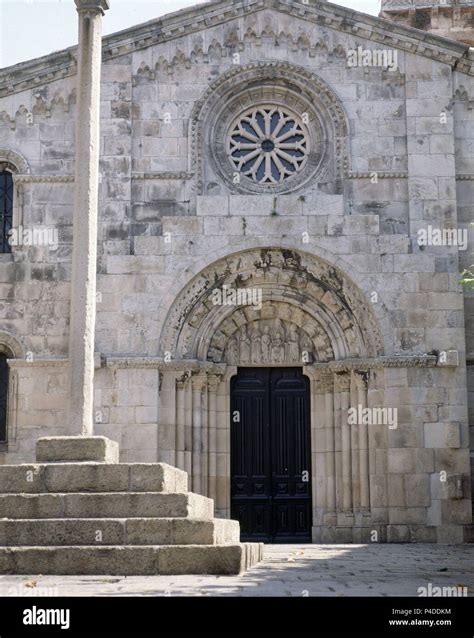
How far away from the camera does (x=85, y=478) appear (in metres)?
12.7

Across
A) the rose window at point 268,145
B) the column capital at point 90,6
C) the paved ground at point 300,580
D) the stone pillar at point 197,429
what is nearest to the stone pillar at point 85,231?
the column capital at point 90,6

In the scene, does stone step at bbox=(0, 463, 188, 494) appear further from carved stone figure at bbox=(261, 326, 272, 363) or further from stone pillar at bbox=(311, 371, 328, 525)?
carved stone figure at bbox=(261, 326, 272, 363)

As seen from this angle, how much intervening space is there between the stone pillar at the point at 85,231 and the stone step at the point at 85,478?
1.15 m

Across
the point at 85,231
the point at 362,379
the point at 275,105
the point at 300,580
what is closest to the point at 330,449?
the point at 362,379

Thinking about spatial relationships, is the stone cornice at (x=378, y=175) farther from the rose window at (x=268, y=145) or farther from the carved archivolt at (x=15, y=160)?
the carved archivolt at (x=15, y=160)

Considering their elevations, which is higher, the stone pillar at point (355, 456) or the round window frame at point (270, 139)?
the round window frame at point (270, 139)

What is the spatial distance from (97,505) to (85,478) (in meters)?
0.48

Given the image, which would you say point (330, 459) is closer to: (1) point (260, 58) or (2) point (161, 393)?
(2) point (161, 393)

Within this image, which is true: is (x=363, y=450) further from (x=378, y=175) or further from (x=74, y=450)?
(x=74, y=450)

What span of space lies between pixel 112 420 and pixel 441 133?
28.1 ft

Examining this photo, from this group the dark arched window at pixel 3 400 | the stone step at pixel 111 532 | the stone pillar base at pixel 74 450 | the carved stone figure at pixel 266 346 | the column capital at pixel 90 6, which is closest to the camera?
the stone step at pixel 111 532

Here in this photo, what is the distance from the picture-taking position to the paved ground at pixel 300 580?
9812mm
